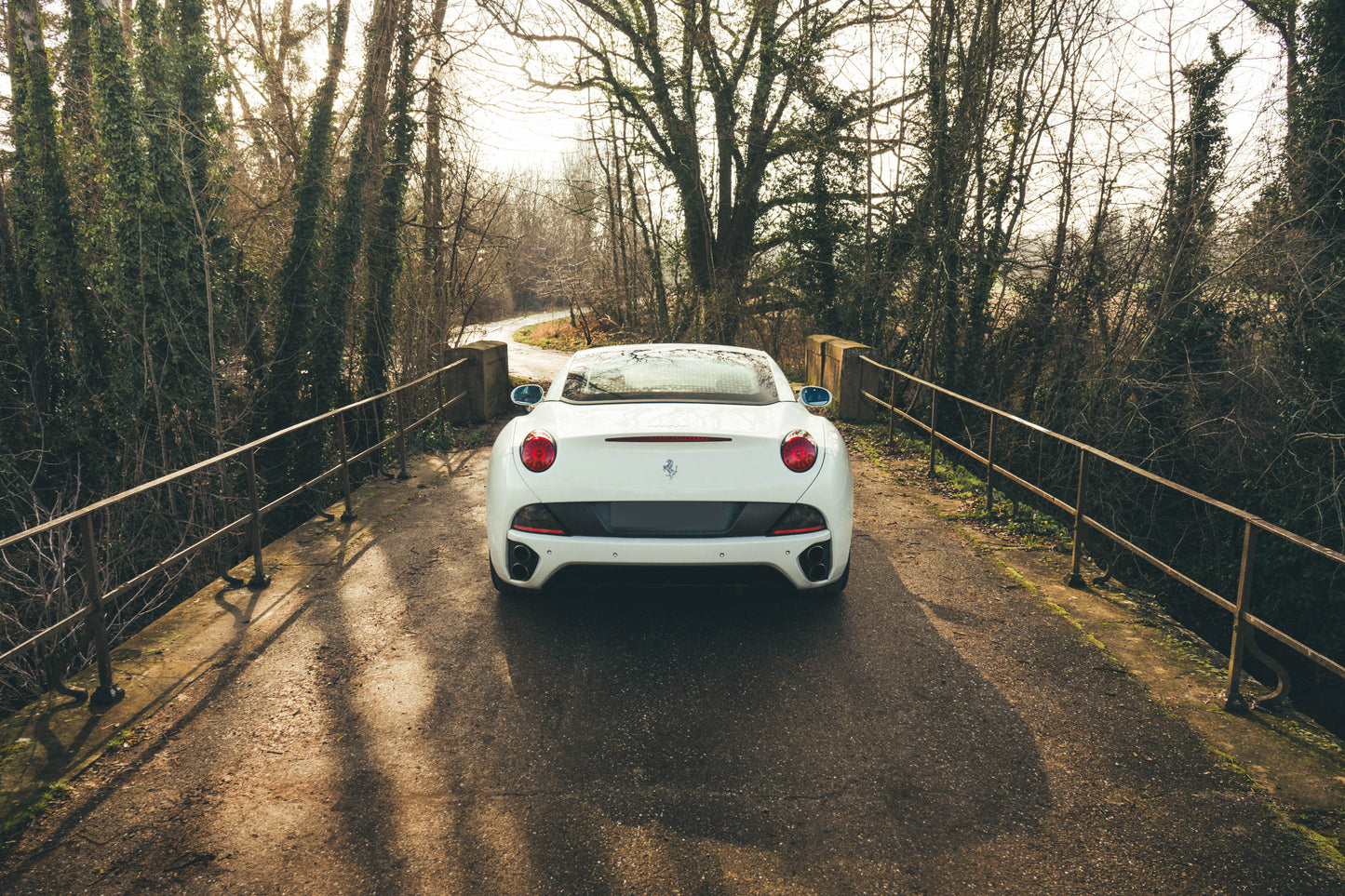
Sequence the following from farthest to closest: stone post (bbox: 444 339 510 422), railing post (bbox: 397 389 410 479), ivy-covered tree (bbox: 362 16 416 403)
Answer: ivy-covered tree (bbox: 362 16 416 403) < stone post (bbox: 444 339 510 422) < railing post (bbox: 397 389 410 479)

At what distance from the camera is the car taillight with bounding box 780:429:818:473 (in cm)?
413

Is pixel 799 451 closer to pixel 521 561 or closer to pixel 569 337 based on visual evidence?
pixel 521 561

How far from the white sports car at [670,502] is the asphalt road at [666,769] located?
1.60 ft

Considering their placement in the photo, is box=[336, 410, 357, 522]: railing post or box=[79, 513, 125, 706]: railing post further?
box=[336, 410, 357, 522]: railing post

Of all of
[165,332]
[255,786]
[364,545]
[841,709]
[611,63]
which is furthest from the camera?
[611,63]

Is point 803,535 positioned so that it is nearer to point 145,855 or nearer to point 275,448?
point 145,855

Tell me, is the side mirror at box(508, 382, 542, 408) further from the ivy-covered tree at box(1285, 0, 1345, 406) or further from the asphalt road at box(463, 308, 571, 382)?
the ivy-covered tree at box(1285, 0, 1345, 406)

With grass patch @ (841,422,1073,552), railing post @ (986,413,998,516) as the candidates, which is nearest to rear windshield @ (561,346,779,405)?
railing post @ (986,413,998,516)

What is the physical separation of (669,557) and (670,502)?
0.26 m

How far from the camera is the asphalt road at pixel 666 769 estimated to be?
259cm

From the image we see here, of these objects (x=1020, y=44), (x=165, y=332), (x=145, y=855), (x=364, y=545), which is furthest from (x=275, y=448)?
(x=1020, y=44)

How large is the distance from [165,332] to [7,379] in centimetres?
235

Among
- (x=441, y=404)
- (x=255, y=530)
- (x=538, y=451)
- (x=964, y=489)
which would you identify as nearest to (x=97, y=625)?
(x=255, y=530)

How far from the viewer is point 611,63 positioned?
2030 cm
